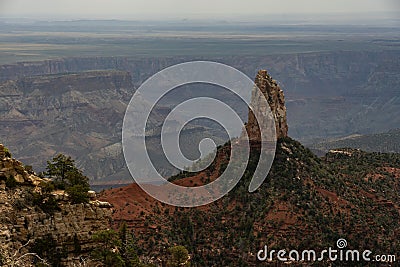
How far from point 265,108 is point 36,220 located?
110 feet

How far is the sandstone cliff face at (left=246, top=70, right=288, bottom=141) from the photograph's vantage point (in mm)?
51375

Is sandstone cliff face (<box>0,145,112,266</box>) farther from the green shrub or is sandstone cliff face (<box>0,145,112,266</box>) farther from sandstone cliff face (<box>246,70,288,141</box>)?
sandstone cliff face (<box>246,70,288,141</box>)

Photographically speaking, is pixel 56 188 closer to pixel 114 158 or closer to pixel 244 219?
pixel 244 219

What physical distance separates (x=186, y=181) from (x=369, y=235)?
48.9ft

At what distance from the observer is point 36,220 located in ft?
66.2

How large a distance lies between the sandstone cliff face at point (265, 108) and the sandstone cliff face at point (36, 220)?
31.0m

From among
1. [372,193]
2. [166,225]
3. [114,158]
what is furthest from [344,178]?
[114,158]

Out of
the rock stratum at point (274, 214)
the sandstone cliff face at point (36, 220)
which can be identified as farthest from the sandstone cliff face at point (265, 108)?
the sandstone cliff face at point (36, 220)

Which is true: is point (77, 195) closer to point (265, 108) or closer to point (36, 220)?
point (36, 220)

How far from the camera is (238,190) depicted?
155ft

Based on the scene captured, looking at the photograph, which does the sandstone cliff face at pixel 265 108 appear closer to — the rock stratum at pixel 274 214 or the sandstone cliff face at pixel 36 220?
the rock stratum at pixel 274 214

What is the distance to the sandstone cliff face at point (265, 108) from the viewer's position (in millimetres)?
51375

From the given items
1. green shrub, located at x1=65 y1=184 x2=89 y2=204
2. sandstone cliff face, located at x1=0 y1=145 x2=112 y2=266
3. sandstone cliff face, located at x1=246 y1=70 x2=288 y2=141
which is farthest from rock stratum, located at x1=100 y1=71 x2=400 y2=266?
green shrub, located at x1=65 y1=184 x2=89 y2=204

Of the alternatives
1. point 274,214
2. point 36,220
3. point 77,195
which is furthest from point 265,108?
point 36,220
